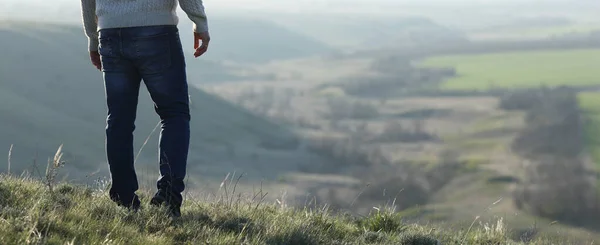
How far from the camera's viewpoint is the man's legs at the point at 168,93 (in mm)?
3775

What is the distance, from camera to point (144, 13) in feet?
12.4

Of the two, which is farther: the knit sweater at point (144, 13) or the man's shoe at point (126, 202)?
the man's shoe at point (126, 202)

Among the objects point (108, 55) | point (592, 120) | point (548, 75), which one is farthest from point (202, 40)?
point (548, 75)

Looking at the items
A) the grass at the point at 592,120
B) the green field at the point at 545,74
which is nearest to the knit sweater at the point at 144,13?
the grass at the point at 592,120

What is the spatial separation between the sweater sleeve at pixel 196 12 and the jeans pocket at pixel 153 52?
0.18m

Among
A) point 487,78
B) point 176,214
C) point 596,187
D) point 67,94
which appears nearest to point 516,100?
point 487,78

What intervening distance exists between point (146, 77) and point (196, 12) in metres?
0.46

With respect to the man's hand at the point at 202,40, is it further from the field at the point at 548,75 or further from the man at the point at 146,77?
the field at the point at 548,75

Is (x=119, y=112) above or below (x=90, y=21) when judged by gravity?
below

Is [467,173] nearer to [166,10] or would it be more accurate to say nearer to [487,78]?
[487,78]

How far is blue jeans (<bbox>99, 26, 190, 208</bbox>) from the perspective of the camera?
12.4ft

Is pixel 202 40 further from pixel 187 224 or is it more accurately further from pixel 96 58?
pixel 187 224

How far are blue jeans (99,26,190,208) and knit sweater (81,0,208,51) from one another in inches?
1.6

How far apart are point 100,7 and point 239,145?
12929 centimetres
